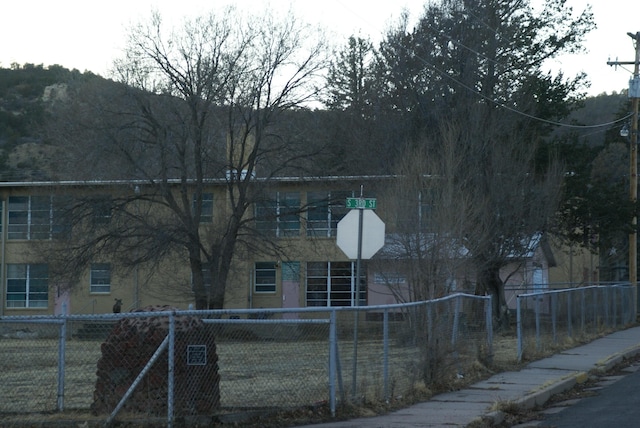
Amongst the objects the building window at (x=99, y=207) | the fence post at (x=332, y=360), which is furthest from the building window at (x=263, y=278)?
the fence post at (x=332, y=360)

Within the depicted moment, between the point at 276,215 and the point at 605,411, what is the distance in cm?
2327

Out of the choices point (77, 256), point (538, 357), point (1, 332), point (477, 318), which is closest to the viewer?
point (1, 332)

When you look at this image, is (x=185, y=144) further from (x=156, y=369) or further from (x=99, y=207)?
(x=156, y=369)

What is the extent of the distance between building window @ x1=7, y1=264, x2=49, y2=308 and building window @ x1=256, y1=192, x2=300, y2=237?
1559 cm

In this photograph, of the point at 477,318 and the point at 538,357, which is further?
the point at 538,357

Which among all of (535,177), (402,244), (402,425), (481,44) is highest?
(481,44)

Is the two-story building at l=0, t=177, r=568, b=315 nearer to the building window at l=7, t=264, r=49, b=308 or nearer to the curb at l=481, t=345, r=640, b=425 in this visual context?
the building window at l=7, t=264, r=49, b=308

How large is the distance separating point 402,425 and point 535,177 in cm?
2259

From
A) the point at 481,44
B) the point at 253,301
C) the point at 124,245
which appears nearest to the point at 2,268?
the point at 253,301

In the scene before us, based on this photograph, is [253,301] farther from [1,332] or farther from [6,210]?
[1,332]

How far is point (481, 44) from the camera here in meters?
32.9

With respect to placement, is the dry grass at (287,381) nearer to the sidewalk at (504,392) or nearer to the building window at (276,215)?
the sidewalk at (504,392)

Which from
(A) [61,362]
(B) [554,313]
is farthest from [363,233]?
(B) [554,313]

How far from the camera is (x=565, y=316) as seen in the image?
2541 cm
